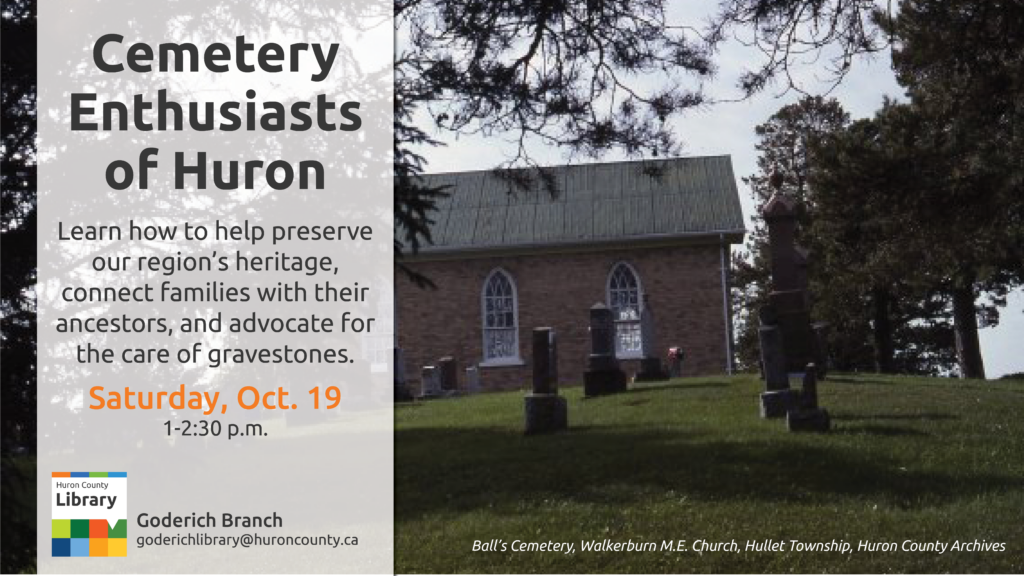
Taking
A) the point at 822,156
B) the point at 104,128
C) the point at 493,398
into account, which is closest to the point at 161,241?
the point at 104,128

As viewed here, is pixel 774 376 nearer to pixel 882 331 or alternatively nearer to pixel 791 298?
pixel 791 298

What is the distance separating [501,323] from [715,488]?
23447 millimetres

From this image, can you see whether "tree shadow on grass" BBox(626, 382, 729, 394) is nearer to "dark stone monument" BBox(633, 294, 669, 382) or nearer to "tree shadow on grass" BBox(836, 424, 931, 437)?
"dark stone monument" BBox(633, 294, 669, 382)

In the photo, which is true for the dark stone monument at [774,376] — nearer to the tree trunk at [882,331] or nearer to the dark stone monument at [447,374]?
the dark stone monument at [447,374]

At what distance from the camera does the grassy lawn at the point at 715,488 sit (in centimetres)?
716

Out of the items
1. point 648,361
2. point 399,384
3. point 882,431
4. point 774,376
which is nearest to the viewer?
point 882,431

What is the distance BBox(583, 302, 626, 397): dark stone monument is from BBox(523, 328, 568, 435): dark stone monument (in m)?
4.55

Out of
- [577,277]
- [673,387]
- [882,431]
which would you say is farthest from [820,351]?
[577,277]

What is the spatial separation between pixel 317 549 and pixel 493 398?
11.7 m

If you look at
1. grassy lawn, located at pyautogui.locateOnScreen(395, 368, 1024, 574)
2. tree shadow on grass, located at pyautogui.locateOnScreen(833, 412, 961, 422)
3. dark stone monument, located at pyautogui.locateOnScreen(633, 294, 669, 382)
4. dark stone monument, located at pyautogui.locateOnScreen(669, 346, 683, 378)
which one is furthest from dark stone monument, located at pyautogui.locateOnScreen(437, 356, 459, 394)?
tree shadow on grass, located at pyautogui.locateOnScreen(833, 412, 961, 422)

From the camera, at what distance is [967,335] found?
1329 inches

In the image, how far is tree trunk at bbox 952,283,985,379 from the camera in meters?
33.4

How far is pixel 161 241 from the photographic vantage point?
8.36 m

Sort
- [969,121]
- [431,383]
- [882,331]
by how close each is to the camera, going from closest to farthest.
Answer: [969,121], [431,383], [882,331]
